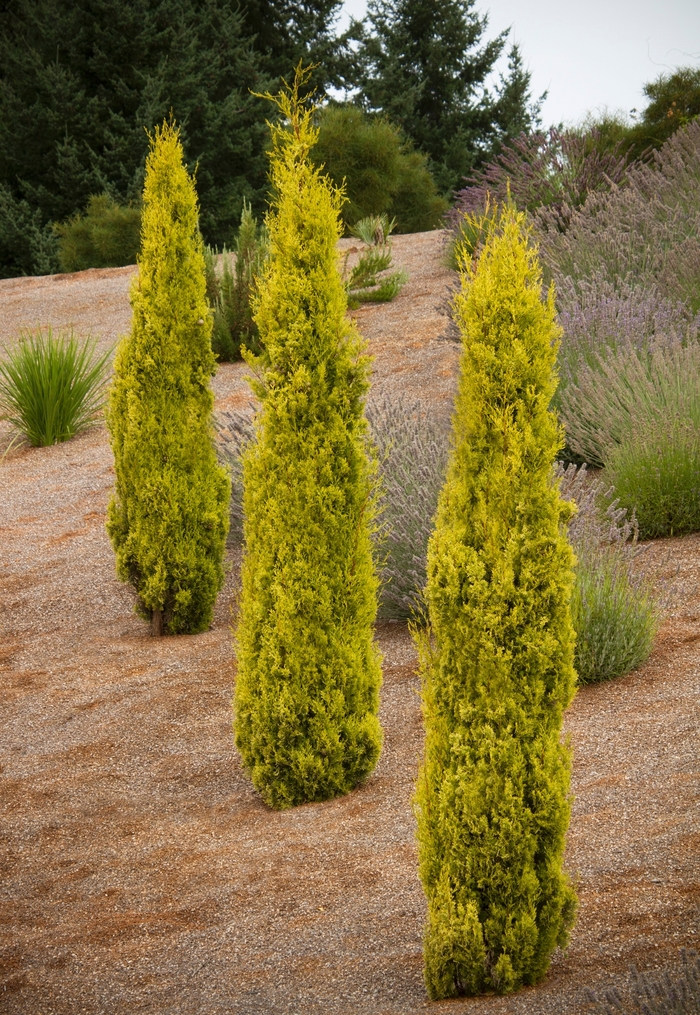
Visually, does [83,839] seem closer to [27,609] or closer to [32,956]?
[32,956]

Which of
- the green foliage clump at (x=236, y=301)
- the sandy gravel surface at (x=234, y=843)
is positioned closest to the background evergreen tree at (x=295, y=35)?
the green foliage clump at (x=236, y=301)

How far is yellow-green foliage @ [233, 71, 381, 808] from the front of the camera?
11.7ft

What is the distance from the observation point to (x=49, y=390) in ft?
29.6

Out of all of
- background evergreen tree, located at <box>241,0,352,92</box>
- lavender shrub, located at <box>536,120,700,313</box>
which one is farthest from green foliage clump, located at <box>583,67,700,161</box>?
background evergreen tree, located at <box>241,0,352,92</box>

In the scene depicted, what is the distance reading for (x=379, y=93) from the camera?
27.1 metres

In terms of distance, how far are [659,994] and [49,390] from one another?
792cm

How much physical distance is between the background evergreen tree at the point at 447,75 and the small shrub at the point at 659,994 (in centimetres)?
2735

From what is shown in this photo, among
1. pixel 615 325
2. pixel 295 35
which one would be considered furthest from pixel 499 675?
pixel 295 35

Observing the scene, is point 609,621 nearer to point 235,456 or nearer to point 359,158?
point 235,456

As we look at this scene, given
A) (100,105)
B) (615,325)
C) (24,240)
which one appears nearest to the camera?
(615,325)

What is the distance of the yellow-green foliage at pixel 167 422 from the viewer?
5.27 metres

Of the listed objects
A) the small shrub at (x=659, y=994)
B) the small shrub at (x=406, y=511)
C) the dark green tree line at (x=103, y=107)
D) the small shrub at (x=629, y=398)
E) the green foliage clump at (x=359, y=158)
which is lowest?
the small shrub at (x=659, y=994)

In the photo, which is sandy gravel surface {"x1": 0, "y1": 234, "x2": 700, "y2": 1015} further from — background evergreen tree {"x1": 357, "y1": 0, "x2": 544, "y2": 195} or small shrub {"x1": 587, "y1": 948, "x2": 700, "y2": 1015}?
background evergreen tree {"x1": 357, "y1": 0, "x2": 544, "y2": 195}

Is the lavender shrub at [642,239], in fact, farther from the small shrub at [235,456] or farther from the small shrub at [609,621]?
the small shrub at [609,621]
